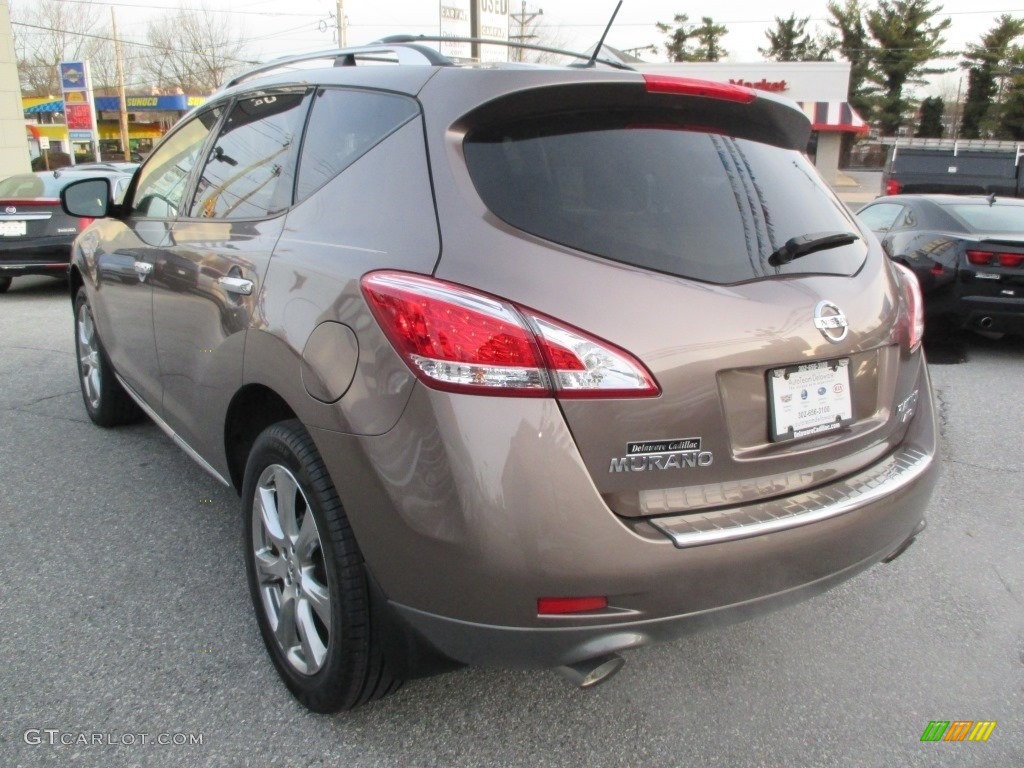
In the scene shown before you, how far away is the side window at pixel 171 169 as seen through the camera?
3.42 metres

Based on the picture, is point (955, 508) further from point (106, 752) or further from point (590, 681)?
point (106, 752)

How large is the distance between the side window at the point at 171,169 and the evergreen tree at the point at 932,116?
57251 millimetres

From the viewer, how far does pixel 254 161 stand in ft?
9.41

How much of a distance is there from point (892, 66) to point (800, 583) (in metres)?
60.3

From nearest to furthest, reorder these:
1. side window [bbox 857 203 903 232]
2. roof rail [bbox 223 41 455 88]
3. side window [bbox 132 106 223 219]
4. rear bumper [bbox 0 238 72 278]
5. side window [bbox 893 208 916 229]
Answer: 1. roof rail [bbox 223 41 455 88]
2. side window [bbox 132 106 223 219]
3. side window [bbox 893 208 916 229]
4. side window [bbox 857 203 903 232]
5. rear bumper [bbox 0 238 72 278]

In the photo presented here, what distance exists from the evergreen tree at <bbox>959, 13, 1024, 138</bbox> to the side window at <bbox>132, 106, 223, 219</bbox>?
5805 cm

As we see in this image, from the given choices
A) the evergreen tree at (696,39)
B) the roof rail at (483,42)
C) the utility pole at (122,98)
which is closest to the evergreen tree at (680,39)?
the evergreen tree at (696,39)

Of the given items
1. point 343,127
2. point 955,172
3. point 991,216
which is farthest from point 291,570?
point 955,172

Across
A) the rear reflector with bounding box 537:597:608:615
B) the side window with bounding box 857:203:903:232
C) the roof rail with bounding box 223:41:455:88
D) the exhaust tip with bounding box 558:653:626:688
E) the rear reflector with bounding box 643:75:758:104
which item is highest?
the roof rail with bounding box 223:41:455:88

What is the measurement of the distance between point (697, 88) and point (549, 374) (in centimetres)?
99

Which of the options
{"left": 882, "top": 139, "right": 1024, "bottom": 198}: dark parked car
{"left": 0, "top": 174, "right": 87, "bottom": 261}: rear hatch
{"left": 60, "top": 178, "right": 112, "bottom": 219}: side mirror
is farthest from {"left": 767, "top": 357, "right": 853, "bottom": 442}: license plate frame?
{"left": 882, "top": 139, "right": 1024, "bottom": 198}: dark parked car

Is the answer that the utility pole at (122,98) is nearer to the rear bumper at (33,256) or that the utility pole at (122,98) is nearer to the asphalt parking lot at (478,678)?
the rear bumper at (33,256)

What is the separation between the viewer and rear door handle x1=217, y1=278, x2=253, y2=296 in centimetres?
249

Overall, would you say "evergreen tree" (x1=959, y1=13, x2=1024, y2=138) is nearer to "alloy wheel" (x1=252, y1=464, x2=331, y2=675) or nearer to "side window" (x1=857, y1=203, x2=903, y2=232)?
"side window" (x1=857, y1=203, x2=903, y2=232)
